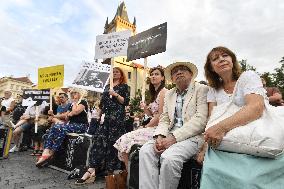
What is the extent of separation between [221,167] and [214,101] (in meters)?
1.19

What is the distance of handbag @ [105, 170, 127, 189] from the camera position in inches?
155

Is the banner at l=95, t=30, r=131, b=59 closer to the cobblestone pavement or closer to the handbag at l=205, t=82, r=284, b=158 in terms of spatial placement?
the cobblestone pavement

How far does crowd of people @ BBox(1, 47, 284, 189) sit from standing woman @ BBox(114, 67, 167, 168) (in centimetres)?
1

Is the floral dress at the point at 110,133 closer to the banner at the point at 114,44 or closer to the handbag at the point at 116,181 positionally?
the banner at the point at 114,44

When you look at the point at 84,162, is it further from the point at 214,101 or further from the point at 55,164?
the point at 214,101

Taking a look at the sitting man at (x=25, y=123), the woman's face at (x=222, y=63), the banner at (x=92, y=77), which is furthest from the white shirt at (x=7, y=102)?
the woman's face at (x=222, y=63)

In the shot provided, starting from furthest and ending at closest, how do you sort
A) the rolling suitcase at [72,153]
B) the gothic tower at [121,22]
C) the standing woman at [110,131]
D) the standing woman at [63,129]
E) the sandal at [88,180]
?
the gothic tower at [121,22] → the standing woman at [63,129] → the rolling suitcase at [72,153] → the standing woman at [110,131] → the sandal at [88,180]

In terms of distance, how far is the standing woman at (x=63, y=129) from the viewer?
21.6ft

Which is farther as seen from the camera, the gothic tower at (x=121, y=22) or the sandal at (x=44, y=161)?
the gothic tower at (x=121, y=22)

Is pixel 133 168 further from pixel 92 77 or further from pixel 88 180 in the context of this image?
pixel 92 77

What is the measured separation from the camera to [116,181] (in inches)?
158

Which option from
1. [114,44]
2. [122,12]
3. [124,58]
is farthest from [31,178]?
[122,12]

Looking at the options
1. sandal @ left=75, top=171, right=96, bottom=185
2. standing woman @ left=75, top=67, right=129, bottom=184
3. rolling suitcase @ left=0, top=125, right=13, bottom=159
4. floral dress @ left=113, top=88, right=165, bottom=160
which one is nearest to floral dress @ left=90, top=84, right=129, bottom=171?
standing woman @ left=75, top=67, right=129, bottom=184

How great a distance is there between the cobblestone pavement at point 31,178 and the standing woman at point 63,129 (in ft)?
1.12
